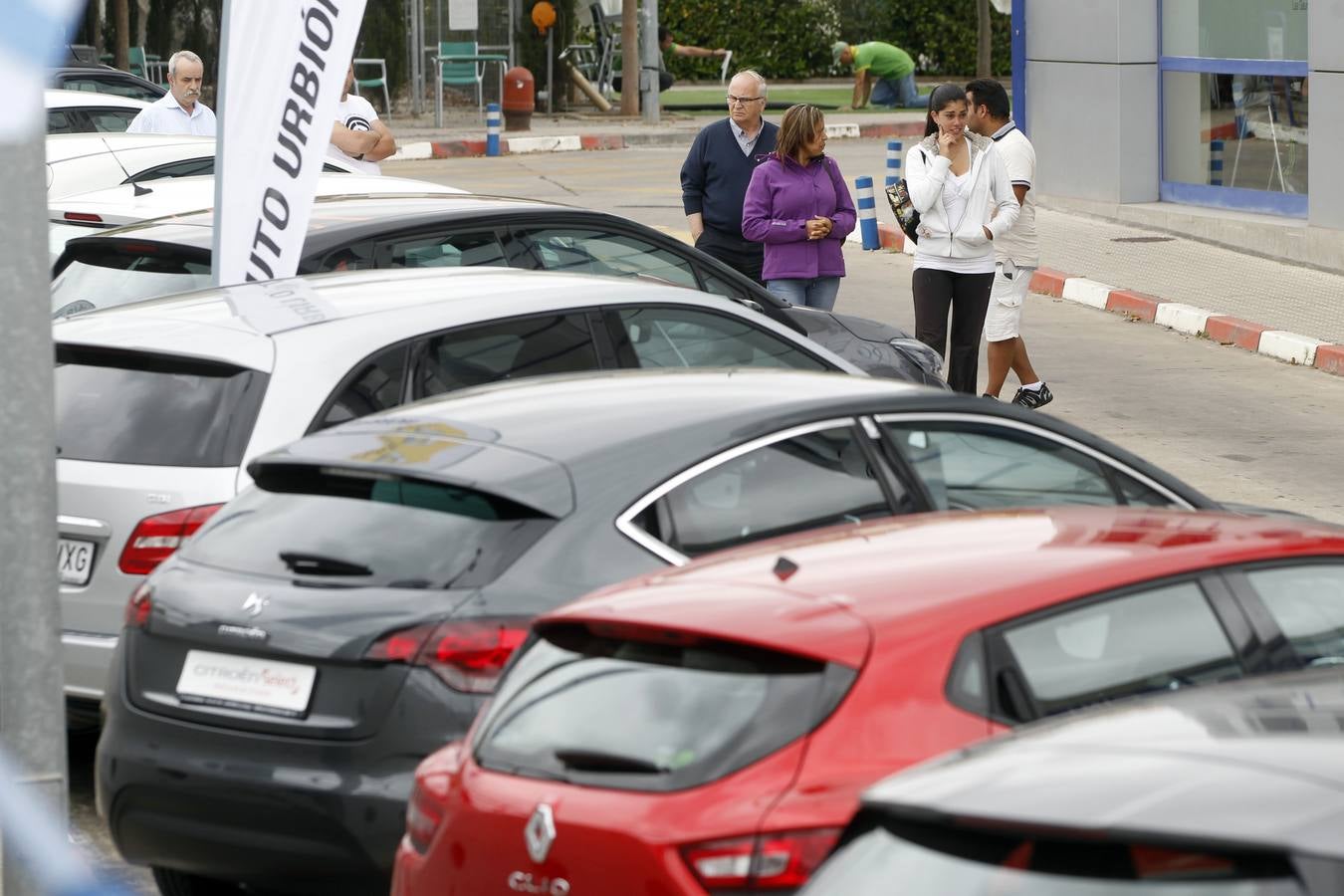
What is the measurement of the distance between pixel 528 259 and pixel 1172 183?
12459 mm

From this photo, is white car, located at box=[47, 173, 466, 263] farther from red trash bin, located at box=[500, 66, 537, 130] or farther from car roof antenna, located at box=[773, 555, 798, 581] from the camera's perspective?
red trash bin, located at box=[500, 66, 537, 130]

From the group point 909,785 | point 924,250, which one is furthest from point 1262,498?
point 909,785

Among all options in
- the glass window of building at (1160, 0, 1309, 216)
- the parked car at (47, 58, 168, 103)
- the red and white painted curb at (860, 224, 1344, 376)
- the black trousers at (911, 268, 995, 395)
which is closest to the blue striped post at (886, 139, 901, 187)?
the glass window of building at (1160, 0, 1309, 216)

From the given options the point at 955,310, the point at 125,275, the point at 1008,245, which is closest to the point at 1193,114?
the point at 1008,245

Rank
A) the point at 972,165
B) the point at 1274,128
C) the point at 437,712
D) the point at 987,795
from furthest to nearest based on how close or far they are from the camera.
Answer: the point at 1274,128 → the point at 972,165 → the point at 437,712 → the point at 987,795

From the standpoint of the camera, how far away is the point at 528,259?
853 centimetres

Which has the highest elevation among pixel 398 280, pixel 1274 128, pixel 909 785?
pixel 1274 128

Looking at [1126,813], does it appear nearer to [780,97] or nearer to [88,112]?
[88,112]

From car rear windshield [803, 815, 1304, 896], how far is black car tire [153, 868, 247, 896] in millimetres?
2898

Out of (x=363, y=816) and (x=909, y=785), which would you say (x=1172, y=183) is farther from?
(x=909, y=785)

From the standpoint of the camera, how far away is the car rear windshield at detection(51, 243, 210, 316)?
7.64m

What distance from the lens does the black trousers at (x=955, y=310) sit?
1077 centimetres

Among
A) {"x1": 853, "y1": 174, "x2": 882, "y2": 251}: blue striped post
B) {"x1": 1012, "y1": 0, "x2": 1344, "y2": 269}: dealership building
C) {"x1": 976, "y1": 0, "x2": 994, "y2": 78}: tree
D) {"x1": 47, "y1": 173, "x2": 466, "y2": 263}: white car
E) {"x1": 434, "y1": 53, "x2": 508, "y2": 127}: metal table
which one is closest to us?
{"x1": 47, "y1": 173, "x2": 466, "y2": 263}: white car

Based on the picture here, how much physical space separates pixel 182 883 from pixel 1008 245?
7337 millimetres
